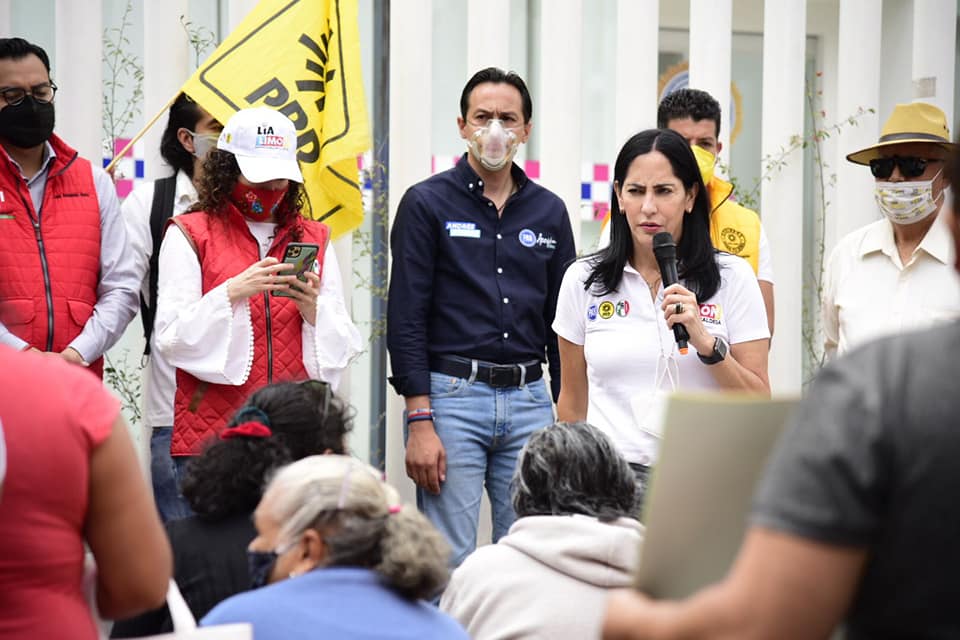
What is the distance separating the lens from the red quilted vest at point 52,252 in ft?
13.2

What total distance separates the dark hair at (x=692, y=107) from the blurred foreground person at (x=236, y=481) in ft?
8.44

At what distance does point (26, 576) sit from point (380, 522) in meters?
0.62

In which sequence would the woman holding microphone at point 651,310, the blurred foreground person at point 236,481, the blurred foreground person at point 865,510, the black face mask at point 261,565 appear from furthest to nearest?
1. the woman holding microphone at point 651,310
2. the blurred foreground person at point 236,481
3. the black face mask at point 261,565
4. the blurred foreground person at point 865,510

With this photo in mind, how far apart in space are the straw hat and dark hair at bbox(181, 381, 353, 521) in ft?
8.74

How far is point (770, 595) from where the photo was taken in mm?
1245

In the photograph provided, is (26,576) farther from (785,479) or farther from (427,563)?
(785,479)

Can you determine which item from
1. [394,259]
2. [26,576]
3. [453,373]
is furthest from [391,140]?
[26,576]

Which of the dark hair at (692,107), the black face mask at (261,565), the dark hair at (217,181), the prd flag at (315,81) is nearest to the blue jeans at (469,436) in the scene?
the prd flag at (315,81)

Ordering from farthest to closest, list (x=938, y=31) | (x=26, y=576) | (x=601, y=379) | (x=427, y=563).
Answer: (x=938, y=31), (x=601, y=379), (x=427, y=563), (x=26, y=576)

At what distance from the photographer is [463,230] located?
471 cm

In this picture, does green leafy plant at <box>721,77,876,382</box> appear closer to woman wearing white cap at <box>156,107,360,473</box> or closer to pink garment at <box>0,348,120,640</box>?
woman wearing white cap at <box>156,107,360,473</box>

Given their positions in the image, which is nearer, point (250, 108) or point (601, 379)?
point (601, 379)

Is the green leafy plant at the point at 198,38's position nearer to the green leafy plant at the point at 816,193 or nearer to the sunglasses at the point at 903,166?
the green leafy plant at the point at 816,193

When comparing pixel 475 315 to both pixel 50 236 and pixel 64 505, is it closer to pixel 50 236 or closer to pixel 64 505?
pixel 50 236
